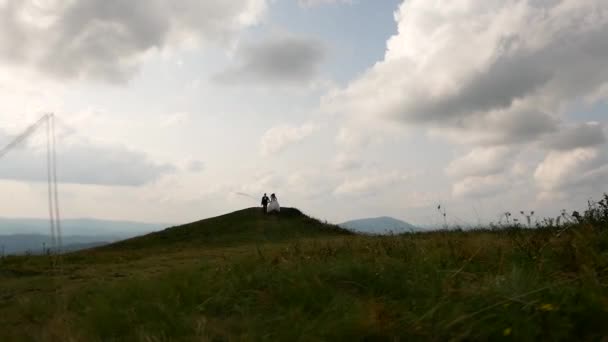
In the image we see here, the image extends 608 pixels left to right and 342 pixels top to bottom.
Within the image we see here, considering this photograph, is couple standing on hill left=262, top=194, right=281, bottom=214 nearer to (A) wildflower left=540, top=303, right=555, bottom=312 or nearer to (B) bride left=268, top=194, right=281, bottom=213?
(B) bride left=268, top=194, right=281, bottom=213

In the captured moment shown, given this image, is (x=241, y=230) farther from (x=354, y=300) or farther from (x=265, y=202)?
(x=354, y=300)

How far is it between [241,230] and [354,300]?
62.7 ft

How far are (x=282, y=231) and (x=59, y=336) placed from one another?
60.1 feet

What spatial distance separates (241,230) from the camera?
22.9m

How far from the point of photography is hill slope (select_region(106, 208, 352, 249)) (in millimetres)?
21094

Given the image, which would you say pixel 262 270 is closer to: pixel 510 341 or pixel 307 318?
pixel 307 318

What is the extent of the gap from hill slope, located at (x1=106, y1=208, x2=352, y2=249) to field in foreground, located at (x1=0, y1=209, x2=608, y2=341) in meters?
14.0

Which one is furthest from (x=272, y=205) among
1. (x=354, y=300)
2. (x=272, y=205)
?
(x=354, y=300)

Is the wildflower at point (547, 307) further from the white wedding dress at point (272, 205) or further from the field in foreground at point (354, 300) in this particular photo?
the white wedding dress at point (272, 205)

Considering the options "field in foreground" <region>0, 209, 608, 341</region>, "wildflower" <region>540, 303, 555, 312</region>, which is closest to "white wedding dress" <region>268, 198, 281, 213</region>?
"field in foreground" <region>0, 209, 608, 341</region>

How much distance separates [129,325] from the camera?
4422 millimetres

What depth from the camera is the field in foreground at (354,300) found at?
3.21m

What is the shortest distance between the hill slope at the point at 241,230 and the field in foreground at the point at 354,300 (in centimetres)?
1404

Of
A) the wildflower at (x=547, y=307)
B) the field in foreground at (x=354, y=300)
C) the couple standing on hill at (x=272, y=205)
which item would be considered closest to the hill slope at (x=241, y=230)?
the couple standing on hill at (x=272, y=205)
